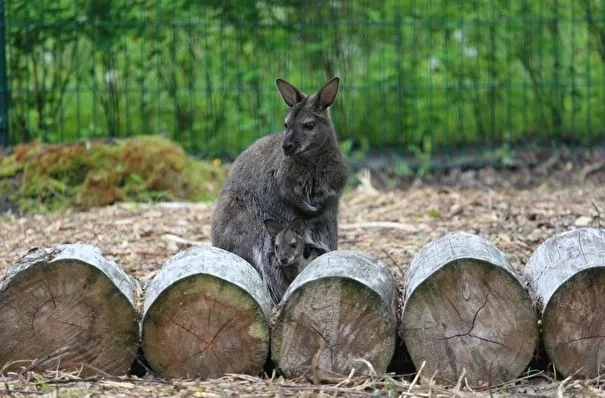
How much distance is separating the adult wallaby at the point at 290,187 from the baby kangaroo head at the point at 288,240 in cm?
8

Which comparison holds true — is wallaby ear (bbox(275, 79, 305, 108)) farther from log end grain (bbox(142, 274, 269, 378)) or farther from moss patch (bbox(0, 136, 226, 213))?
moss patch (bbox(0, 136, 226, 213))

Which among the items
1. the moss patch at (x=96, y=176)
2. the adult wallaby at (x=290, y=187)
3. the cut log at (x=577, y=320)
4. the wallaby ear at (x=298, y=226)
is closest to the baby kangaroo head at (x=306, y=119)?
the adult wallaby at (x=290, y=187)

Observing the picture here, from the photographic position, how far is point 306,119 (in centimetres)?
689

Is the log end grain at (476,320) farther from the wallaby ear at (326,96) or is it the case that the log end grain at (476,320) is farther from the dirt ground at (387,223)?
the wallaby ear at (326,96)

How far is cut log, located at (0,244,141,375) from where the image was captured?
5137 mm

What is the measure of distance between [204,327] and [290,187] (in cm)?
186

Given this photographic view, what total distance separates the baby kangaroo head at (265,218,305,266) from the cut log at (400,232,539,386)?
5.50 ft

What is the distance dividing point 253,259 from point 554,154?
255 inches

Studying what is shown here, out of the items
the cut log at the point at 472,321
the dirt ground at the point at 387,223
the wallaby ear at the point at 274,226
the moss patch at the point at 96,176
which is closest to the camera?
the cut log at the point at 472,321

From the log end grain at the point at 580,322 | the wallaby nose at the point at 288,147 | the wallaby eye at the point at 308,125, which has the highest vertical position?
the wallaby eye at the point at 308,125

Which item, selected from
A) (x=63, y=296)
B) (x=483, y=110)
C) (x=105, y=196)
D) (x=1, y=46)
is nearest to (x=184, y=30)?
(x=1, y=46)

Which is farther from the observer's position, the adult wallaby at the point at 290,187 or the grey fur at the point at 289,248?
the adult wallaby at the point at 290,187

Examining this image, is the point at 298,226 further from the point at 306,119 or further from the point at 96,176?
the point at 96,176

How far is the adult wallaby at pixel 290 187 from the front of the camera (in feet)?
22.3
